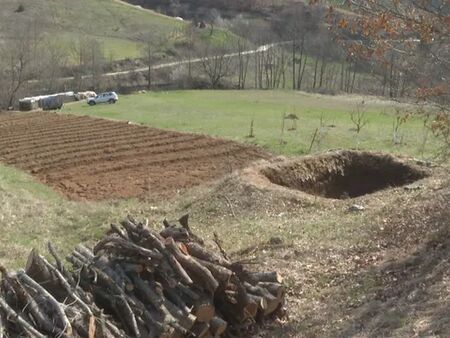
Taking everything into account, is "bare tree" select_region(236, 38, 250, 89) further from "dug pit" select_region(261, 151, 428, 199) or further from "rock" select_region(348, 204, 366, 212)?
"rock" select_region(348, 204, 366, 212)

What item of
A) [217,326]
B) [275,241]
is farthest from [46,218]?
[217,326]

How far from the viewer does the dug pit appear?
17625 millimetres

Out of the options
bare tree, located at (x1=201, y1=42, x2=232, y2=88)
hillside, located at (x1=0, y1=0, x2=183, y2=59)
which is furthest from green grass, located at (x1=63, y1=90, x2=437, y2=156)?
hillside, located at (x1=0, y1=0, x2=183, y2=59)

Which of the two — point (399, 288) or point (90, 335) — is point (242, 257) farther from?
point (90, 335)

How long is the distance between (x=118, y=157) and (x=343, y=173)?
882 cm

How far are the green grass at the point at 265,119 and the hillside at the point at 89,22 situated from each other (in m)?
35.8

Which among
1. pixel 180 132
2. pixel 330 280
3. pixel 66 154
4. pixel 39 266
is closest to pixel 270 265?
pixel 330 280

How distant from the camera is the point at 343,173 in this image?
18516mm

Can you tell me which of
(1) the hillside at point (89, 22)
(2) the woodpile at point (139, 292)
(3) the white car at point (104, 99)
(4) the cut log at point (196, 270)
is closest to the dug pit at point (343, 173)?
(2) the woodpile at point (139, 292)

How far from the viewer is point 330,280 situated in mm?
9367

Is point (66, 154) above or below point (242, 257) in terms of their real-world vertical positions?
below

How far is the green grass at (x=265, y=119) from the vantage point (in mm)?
25500

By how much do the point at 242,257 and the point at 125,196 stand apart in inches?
327

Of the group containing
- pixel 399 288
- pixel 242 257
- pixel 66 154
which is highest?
pixel 399 288
